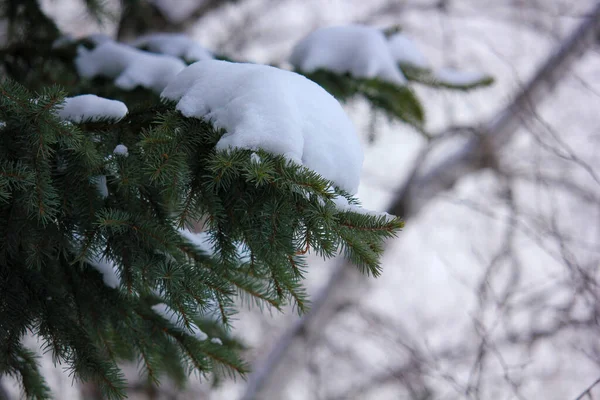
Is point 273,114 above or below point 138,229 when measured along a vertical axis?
above

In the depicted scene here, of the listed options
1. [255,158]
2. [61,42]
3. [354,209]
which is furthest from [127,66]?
[354,209]

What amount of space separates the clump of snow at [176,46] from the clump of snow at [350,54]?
47 cm

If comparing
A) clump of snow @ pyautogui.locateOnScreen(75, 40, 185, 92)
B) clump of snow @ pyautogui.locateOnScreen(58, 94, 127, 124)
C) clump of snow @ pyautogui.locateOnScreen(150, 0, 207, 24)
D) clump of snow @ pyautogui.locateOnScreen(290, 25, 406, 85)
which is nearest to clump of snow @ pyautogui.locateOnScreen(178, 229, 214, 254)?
clump of snow @ pyautogui.locateOnScreen(58, 94, 127, 124)

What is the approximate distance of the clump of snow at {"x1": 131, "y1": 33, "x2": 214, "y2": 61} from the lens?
2.34 metres

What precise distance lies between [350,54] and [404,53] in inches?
14.0

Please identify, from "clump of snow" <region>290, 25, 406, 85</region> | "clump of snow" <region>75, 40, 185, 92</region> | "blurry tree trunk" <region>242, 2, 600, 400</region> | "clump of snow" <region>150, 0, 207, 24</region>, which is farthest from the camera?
"blurry tree trunk" <region>242, 2, 600, 400</region>

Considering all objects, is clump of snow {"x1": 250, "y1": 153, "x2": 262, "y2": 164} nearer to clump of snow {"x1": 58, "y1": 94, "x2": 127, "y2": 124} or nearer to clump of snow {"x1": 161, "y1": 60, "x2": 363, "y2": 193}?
clump of snow {"x1": 161, "y1": 60, "x2": 363, "y2": 193}

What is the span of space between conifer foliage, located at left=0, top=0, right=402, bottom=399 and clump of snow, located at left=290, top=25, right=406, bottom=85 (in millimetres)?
1092

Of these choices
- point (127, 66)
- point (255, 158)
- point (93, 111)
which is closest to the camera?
point (255, 158)

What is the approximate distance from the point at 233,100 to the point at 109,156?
0.35 meters

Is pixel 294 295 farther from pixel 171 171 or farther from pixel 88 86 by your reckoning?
pixel 88 86

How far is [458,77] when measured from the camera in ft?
8.10

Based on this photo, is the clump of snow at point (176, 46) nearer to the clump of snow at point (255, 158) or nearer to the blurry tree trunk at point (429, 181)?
the clump of snow at point (255, 158)

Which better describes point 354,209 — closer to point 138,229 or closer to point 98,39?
point 138,229
